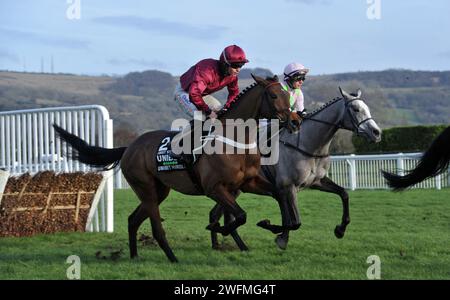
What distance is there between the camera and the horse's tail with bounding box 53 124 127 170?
774 cm

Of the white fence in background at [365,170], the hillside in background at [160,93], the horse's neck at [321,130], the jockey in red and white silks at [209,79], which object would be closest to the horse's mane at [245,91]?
the jockey in red and white silks at [209,79]

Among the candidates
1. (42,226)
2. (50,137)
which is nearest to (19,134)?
(50,137)

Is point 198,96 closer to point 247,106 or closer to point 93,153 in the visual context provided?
point 247,106

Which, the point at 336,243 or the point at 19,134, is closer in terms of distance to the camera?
the point at 336,243

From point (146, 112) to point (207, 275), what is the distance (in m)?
52.6

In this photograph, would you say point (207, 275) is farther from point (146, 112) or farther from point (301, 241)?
point (146, 112)

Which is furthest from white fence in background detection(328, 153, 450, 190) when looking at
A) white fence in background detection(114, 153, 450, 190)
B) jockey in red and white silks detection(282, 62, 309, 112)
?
jockey in red and white silks detection(282, 62, 309, 112)

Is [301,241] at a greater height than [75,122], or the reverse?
[75,122]

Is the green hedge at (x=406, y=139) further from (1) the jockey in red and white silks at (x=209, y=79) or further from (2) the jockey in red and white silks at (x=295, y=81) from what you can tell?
(1) the jockey in red and white silks at (x=209, y=79)

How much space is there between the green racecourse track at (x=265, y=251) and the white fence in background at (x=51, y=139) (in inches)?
24.7

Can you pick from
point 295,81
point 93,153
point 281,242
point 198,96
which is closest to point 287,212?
point 281,242

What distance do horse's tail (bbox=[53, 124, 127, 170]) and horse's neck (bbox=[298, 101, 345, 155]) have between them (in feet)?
5.98

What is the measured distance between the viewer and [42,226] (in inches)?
377

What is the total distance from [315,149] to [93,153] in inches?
89.6
